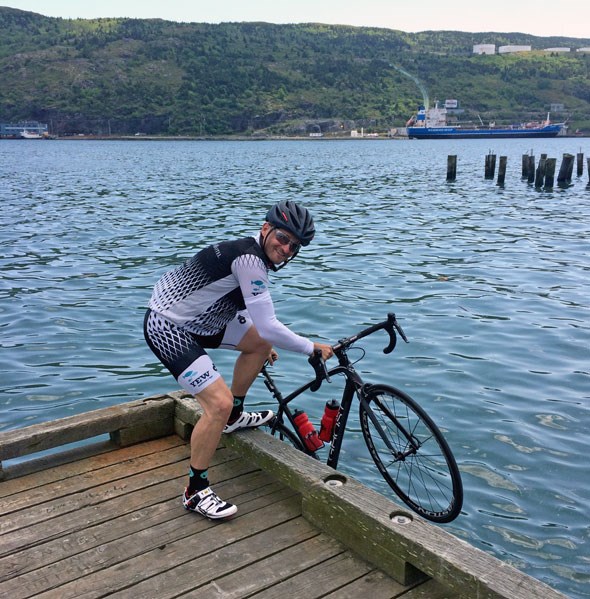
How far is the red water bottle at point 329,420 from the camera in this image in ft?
18.6

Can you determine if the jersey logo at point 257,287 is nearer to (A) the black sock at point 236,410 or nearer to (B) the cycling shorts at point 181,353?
(B) the cycling shorts at point 181,353

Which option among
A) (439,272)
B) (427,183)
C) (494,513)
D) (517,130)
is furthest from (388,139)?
(494,513)

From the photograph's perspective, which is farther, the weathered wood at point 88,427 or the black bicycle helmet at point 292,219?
the weathered wood at point 88,427

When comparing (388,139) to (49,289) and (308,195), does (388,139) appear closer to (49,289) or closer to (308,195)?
(308,195)

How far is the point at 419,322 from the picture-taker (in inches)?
526

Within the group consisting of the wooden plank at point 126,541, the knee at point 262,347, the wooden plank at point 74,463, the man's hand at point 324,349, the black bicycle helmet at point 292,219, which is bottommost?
the wooden plank at point 74,463

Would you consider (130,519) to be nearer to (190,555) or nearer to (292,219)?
(190,555)

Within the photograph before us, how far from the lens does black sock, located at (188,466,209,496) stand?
4812mm

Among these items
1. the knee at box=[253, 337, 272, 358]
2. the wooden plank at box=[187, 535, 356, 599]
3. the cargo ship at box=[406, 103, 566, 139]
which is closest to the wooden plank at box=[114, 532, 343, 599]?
the wooden plank at box=[187, 535, 356, 599]

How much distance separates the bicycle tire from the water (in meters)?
1.11

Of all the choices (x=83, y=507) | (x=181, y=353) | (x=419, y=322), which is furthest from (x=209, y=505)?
(x=419, y=322)

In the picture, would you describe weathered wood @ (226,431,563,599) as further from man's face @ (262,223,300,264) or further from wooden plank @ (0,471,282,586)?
man's face @ (262,223,300,264)

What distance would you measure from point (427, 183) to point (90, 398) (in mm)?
41610

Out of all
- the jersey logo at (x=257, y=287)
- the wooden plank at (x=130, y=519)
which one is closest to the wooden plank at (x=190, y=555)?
the wooden plank at (x=130, y=519)
